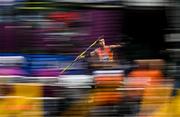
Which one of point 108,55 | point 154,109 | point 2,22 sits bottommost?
point 154,109

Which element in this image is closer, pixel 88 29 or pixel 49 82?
pixel 49 82

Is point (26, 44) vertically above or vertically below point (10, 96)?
above

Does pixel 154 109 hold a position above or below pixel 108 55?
below

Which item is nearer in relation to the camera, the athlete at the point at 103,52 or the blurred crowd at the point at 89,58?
the blurred crowd at the point at 89,58

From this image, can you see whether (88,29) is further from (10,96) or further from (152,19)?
(10,96)

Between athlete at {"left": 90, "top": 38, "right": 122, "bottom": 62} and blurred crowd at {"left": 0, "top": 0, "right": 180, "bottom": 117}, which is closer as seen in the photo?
blurred crowd at {"left": 0, "top": 0, "right": 180, "bottom": 117}

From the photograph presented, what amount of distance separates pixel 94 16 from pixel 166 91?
1526mm

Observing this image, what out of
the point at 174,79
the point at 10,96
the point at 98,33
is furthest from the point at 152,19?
the point at 10,96

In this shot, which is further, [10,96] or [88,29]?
[88,29]

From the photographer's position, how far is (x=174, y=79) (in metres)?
6.69

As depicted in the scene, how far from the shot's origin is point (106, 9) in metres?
7.54

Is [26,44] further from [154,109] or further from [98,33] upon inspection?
[154,109]

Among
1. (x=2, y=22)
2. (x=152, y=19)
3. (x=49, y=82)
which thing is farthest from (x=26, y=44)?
(x=152, y=19)

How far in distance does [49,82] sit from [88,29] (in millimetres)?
1061
